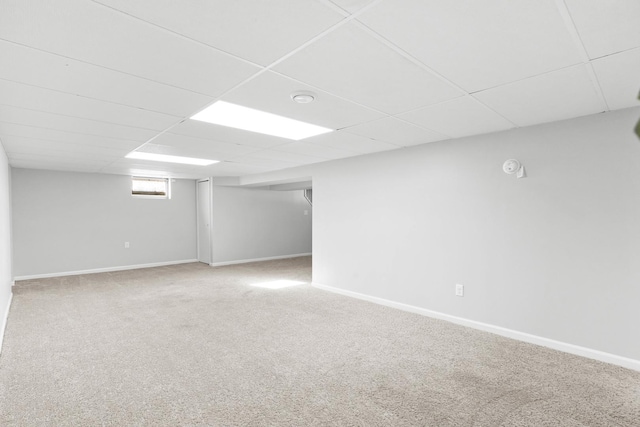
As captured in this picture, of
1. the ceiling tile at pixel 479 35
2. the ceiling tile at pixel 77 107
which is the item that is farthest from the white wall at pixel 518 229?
the ceiling tile at pixel 77 107

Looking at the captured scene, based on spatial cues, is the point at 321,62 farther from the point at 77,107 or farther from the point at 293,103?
the point at 77,107

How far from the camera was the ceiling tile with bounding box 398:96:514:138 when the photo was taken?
8.24 feet

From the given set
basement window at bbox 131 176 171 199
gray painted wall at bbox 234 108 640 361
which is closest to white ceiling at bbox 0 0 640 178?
gray painted wall at bbox 234 108 640 361

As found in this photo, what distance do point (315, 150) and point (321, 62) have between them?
2440mm

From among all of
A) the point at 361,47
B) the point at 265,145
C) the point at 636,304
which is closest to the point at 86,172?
the point at 265,145

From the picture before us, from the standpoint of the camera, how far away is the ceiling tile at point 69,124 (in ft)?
8.55

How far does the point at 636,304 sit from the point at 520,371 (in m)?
1.09

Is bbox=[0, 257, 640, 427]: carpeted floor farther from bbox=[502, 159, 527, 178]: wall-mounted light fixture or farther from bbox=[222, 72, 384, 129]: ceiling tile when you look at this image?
bbox=[222, 72, 384, 129]: ceiling tile

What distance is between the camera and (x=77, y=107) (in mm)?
2471

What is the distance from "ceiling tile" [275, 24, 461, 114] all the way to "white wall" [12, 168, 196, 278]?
6.44 meters

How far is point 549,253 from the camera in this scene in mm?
2961

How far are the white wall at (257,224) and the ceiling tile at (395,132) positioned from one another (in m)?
5.09

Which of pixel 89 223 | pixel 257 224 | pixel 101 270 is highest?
pixel 89 223

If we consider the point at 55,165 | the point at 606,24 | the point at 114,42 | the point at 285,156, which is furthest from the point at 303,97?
the point at 55,165
